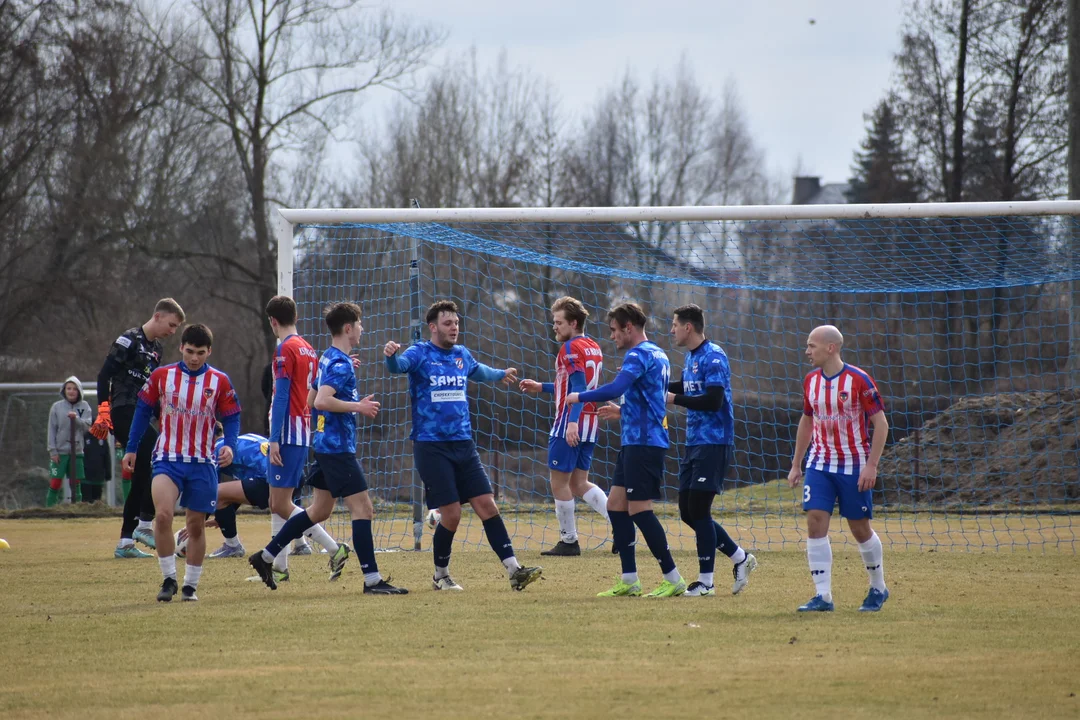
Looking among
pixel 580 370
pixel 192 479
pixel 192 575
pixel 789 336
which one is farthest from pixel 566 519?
pixel 789 336

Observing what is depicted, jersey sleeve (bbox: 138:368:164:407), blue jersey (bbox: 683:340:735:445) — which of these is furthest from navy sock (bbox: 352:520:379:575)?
blue jersey (bbox: 683:340:735:445)

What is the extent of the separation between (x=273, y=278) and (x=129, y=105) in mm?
4756

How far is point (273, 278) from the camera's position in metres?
26.6

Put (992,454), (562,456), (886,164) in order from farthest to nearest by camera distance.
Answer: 1. (886,164)
2. (992,454)
3. (562,456)

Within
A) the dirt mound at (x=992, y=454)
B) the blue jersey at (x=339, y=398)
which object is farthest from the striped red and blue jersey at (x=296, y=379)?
the dirt mound at (x=992, y=454)

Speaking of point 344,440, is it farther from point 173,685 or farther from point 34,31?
point 34,31

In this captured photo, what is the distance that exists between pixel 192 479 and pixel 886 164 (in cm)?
2862

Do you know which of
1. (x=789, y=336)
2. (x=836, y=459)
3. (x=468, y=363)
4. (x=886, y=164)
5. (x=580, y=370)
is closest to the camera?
(x=836, y=459)

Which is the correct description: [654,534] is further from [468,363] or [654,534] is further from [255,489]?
[255,489]

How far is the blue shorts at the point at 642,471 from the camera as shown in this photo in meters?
7.30

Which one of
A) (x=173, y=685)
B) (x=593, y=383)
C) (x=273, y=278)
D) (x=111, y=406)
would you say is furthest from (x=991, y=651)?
(x=273, y=278)

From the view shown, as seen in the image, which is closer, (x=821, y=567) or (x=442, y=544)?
(x=821, y=567)

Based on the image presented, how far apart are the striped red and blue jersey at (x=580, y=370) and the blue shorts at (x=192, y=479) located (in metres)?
3.15

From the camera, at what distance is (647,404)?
7.37 metres
